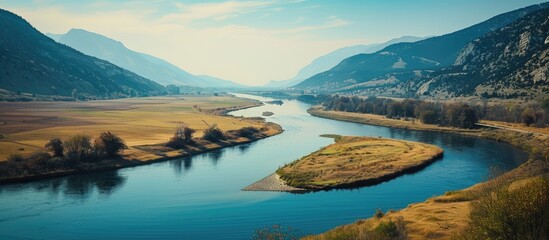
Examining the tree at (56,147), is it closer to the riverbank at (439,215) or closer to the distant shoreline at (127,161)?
the distant shoreline at (127,161)

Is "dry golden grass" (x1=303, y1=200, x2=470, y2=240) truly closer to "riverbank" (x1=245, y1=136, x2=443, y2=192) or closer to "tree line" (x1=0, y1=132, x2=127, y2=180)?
"riverbank" (x1=245, y1=136, x2=443, y2=192)

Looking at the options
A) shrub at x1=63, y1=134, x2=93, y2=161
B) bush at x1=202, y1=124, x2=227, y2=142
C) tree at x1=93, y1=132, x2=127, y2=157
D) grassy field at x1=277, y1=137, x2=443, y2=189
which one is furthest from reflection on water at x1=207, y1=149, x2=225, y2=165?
shrub at x1=63, y1=134, x2=93, y2=161

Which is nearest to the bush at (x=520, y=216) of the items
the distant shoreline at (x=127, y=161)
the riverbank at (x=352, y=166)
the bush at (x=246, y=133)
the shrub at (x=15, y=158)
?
the riverbank at (x=352, y=166)

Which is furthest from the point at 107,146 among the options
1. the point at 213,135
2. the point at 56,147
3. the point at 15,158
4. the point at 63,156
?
the point at 213,135

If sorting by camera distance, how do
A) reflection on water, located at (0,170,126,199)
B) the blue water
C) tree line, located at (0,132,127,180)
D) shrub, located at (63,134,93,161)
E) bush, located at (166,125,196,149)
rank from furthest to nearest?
bush, located at (166,125,196,149) → shrub, located at (63,134,93,161) → tree line, located at (0,132,127,180) → reflection on water, located at (0,170,126,199) → the blue water

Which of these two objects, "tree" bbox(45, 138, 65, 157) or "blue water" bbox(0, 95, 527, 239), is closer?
"blue water" bbox(0, 95, 527, 239)

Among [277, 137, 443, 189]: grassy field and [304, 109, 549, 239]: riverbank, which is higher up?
[304, 109, 549, 239]: riverbank

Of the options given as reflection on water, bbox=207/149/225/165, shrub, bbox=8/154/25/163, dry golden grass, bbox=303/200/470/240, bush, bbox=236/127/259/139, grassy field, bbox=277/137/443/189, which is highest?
shrub, bbox=8/154/25/163
